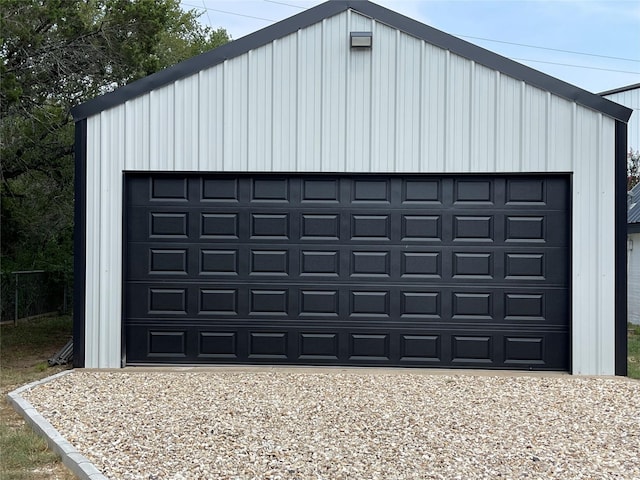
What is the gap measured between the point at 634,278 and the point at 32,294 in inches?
538

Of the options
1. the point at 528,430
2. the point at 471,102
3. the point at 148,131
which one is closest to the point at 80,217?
the point at 148,131

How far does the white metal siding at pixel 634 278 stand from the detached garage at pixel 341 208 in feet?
24.5

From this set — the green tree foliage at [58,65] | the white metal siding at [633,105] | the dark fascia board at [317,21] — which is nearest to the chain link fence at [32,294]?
the green tree foliage at [58,65]

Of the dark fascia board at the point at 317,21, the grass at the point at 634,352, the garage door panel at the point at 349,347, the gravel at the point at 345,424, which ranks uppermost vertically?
the dark fascia board at the point at 317,21

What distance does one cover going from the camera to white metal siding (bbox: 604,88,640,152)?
22.7 meters

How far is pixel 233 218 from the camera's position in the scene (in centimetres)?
904

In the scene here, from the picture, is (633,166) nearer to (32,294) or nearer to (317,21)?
(317,21)

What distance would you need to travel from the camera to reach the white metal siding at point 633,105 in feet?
74.3

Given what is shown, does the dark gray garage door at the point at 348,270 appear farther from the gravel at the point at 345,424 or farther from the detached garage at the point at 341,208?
the gravel at the point at 345,424

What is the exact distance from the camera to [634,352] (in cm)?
1105

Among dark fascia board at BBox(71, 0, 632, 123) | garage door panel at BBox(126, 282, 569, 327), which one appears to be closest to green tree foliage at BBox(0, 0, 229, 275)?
dark fascia board at BBox(71, 0, 632, 123)

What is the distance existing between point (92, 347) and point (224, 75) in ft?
12.9

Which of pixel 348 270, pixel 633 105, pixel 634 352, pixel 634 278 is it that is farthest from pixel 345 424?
pixel 633 105

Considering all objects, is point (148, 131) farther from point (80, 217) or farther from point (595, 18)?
point (595, 18)
